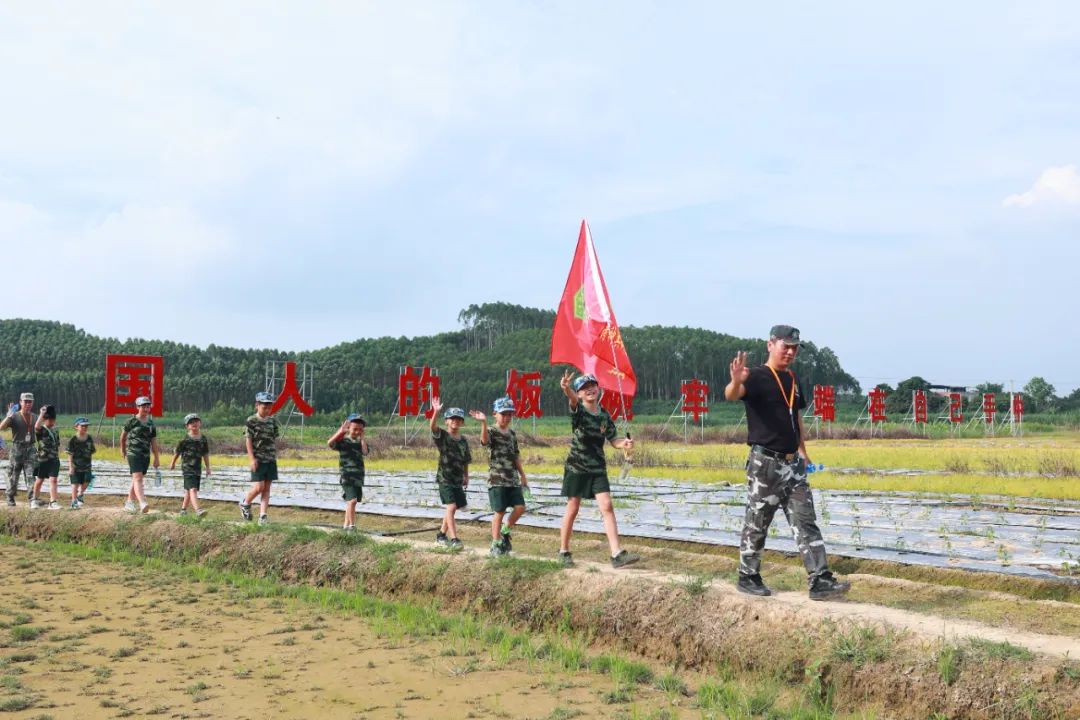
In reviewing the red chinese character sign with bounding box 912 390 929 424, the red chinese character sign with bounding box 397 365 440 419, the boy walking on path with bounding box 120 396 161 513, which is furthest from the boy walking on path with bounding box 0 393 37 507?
the red chinese character sign with bounding box 912 390 929 424

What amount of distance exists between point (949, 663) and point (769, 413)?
1807 mm

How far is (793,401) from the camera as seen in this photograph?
19.7ft

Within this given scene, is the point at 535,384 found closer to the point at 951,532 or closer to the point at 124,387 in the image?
the point at 124,387

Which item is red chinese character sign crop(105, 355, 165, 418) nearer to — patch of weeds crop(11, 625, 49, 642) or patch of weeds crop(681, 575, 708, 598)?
patch of weeds crop(11, 625, 49, 642)

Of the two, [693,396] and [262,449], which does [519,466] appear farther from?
[693,396]

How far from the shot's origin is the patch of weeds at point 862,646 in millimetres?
4941

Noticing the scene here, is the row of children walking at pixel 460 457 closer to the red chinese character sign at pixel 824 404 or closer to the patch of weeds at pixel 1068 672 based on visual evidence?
the patch of weeds at pixel 1068 672

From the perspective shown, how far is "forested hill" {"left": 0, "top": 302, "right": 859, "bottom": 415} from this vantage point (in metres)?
74.2

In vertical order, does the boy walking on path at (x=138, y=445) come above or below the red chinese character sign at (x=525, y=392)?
below

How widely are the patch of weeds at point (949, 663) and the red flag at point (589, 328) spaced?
447 centimetres

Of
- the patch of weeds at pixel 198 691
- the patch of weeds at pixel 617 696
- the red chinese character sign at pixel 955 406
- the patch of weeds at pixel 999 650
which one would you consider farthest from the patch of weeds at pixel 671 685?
the red chinese character sign at pixel 955 406

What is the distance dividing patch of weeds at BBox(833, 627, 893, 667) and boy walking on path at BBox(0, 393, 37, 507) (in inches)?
440

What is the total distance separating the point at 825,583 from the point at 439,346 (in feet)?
314

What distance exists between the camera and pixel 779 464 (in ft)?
19.4
